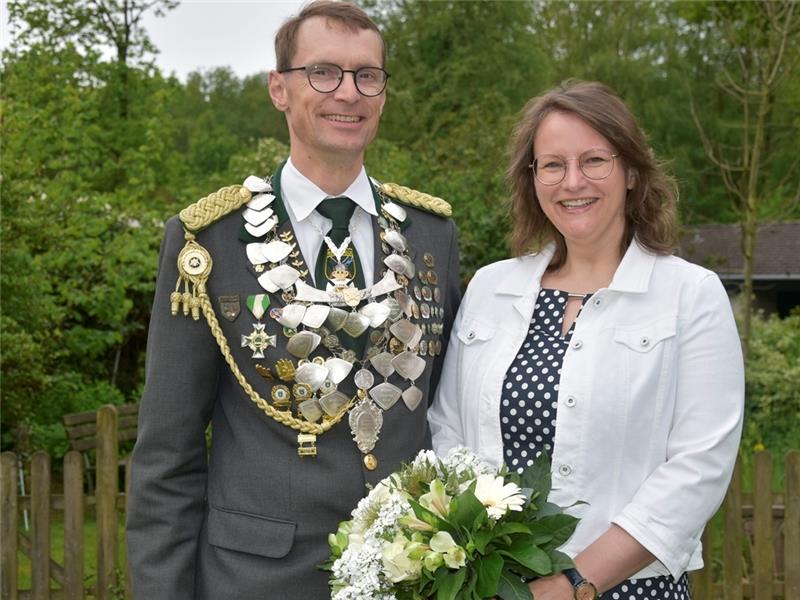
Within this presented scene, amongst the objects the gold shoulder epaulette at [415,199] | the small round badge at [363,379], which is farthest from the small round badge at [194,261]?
the gold shoulder epaulette at [415,199]

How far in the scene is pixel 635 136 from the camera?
9.39 feet

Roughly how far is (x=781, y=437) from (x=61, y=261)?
7145 mm

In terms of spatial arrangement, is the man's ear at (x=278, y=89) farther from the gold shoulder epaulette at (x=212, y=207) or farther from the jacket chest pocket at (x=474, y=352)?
the jacket chest pocket at (x=474, y=352)

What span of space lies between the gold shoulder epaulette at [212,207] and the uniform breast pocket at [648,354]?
3.76 feet

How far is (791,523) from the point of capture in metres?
4.83

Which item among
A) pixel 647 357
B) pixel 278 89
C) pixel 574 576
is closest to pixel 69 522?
pixel 278 89

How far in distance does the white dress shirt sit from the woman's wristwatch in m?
0.95

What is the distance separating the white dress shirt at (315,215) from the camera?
2.80 metres

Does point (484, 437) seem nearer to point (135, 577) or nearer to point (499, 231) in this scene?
point (135, 577)

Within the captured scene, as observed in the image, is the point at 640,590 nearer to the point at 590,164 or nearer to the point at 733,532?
the point at 590,164

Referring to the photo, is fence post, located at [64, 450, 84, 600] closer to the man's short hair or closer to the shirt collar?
the shirt collar

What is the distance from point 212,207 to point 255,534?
0.90 meters

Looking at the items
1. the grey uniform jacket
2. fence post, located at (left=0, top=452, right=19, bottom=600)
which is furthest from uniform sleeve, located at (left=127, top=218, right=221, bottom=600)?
fence post, located at (left=0, top=452, right=19, bottom=600)

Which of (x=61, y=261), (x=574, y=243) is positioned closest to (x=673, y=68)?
(x=61, y=261)
